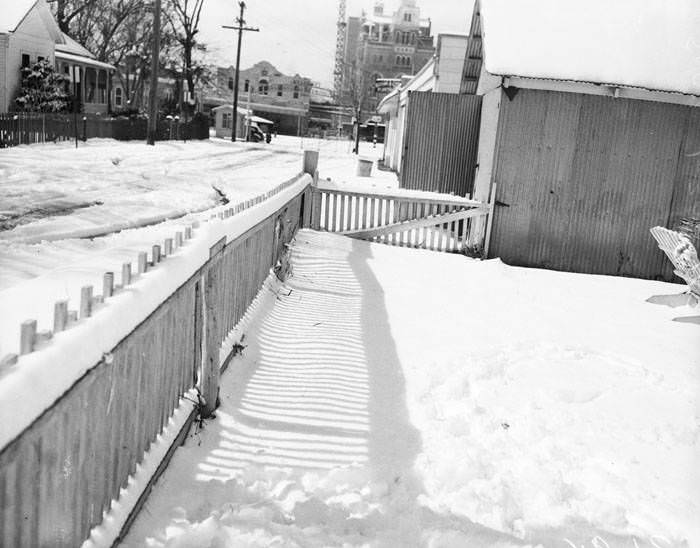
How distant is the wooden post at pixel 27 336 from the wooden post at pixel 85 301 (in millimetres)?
400

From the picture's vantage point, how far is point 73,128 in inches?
1065

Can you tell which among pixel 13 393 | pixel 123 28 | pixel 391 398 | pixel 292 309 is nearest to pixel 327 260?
pixel 292 309

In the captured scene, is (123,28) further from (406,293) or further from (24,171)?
(406,293)

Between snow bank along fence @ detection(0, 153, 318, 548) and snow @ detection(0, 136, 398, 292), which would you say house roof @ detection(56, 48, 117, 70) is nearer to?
snow @ detection(0, 136, 398, 292)

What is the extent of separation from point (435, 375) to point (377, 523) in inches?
90.8

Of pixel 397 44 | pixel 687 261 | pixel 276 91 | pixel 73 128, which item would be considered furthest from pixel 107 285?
pixel 397 44

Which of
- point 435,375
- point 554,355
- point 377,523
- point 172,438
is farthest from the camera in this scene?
point 554,355

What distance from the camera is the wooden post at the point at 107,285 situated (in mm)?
2791

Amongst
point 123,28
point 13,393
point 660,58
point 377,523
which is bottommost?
point 377,523

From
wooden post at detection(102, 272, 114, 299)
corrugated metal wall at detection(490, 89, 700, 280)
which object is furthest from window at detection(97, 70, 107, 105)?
wooden post at detection(102, 272, 114, 299)

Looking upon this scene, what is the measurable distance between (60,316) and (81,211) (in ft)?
29.0

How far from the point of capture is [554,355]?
20.6 feet

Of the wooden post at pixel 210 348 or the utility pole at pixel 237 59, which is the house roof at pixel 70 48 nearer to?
the utility pole at pixel 237 59

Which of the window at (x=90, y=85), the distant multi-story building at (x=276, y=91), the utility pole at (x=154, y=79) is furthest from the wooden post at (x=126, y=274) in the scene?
the distant multi-story building at (x=276, y=91)
